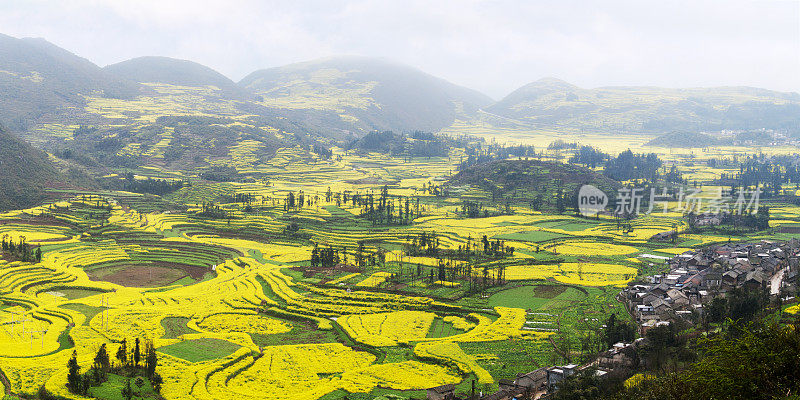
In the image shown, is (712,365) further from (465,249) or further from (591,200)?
(591,200)

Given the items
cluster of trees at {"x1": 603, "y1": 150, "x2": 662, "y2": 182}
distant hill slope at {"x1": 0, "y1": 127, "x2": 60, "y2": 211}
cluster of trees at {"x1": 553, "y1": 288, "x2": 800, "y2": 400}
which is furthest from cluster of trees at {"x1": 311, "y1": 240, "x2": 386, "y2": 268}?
cluster of trees at {"x1": 603, "y1": 150, "x2": 662, "y2": 182}

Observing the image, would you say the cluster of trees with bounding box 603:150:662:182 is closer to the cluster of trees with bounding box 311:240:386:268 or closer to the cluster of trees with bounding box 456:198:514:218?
the cluster of trees with bounding box 456:198:514:218

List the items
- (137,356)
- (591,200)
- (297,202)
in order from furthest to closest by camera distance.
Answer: (591,200)
(297,202)
(137,356)

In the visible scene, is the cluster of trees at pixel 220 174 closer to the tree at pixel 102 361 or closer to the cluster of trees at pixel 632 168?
the cluster of trees at pixel 632 168

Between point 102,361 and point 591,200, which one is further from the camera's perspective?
point 591,200

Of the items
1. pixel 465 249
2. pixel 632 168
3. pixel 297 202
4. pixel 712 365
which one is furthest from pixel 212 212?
pixel 632 168

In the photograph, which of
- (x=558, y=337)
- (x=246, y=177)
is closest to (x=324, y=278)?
(x=558, y=337)

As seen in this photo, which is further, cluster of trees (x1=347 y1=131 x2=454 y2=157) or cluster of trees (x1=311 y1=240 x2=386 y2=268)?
cluster of trees (x1=347 y1=131 x2=454 y2=157)
